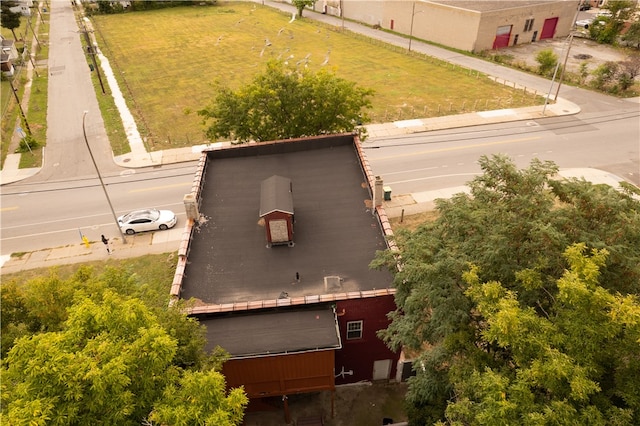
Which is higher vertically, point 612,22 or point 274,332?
point 612,22

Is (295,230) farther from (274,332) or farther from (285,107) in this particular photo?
(285,107)

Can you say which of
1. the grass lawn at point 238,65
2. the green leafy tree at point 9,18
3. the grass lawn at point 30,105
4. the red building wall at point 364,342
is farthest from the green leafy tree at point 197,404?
the green leafy tree at point 9,18

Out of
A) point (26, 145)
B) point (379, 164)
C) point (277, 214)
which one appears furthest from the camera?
point (26, 145)

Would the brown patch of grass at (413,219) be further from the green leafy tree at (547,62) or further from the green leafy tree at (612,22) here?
the green leafy tree at (612,22)

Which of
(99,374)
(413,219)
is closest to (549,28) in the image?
(413,219)

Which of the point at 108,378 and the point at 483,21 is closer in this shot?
the point at 108,378

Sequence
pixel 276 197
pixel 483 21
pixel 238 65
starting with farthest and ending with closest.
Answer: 1. pixel 238 65
2. pixel 483 21
3. pixel 276 197

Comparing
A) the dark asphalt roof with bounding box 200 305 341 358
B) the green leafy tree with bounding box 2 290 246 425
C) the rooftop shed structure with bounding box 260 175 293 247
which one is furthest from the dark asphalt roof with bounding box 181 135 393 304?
the green leafy tree with bounding box 2 290 246 425
